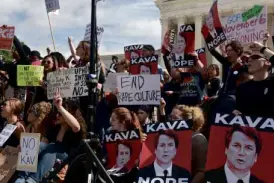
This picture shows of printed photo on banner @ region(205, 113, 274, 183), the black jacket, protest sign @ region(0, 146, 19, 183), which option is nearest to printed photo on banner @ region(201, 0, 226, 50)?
protest sign @ region(0, 146, 19, 183)

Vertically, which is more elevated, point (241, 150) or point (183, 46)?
point (183, 46)

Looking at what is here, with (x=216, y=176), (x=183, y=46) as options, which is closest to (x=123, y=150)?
(x=216, y=176)

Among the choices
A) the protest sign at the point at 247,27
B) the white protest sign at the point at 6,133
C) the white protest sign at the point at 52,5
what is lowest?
the white protest sign at the point at 6,133

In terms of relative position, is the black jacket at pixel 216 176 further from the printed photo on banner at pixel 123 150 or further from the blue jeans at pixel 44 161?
the blue jeans at pixel 44 161

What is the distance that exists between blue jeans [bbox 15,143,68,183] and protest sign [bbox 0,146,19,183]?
16 centimetres

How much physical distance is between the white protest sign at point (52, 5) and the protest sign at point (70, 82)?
10.5ft

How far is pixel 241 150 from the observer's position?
391 centimetres

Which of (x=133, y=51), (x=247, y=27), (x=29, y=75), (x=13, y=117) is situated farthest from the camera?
(x=133, y=51)

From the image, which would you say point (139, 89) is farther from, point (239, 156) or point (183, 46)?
point (239, 156)

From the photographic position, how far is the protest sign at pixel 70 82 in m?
6.16

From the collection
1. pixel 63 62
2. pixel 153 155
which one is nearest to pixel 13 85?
pixel 63 62

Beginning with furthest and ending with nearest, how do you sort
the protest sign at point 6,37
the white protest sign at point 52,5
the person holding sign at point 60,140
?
the white protest sign at point 52,5 < the protest sign at point 6,37 < the person holding sign at point 60,140

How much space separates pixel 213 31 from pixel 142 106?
4.92 ft

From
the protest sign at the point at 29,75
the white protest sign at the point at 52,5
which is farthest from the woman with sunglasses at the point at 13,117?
the white protest sign at the point at 52,5
